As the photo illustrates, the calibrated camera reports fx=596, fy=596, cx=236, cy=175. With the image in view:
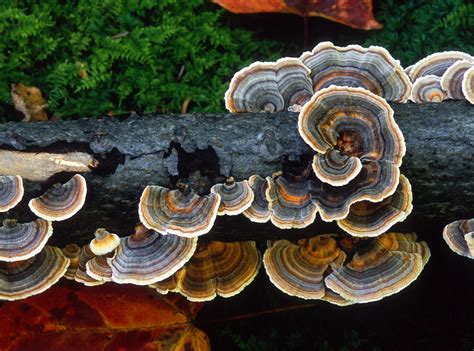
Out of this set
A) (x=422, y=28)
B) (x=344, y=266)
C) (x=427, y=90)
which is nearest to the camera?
(x=344, y=266)

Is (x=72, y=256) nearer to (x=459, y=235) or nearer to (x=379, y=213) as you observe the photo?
(x=379, y=213)

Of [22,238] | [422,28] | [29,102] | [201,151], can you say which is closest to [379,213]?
[201,151]

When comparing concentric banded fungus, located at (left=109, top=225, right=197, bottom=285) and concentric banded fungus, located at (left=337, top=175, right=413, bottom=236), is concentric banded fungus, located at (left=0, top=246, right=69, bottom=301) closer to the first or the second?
concentric banded fungus, located at (left=109, top=225, right=197, bottom=285)

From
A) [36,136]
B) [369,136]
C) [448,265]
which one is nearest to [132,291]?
[36,136]

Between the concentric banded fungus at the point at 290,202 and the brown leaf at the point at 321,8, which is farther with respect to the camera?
the brown leaf at the point at 321,8

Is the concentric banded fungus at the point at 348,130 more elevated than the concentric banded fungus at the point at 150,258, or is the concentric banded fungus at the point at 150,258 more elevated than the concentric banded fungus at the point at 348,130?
the concentric banded fungus at the point at 348,130

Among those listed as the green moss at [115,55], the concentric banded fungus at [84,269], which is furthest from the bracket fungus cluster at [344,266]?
the green moss at [115,55]

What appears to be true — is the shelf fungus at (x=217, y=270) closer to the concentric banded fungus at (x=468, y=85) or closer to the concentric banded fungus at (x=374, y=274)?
the concentric banded fungus at (x=374, y=274)
